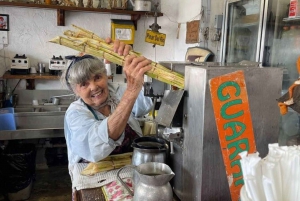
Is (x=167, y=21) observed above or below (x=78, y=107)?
above

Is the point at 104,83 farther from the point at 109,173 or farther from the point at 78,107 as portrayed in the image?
the point at 109,173

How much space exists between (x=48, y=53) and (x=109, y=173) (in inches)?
104

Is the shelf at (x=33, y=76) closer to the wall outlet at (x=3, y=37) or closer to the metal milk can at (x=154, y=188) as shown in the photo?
the wall outlet at (x=3, y=37)

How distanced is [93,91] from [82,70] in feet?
0.37

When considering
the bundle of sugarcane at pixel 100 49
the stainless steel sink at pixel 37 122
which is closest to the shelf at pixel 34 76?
the stainless steel sink at pixel 37 122

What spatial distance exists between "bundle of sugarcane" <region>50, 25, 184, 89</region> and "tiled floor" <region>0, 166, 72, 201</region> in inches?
90.1

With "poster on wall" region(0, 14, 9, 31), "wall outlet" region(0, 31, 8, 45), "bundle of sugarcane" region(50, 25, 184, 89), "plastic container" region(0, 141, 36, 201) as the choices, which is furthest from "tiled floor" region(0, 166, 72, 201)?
"bundle of sugarcane" region(50, 25, 184, 89)

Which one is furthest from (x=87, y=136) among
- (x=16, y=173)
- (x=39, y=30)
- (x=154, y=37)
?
(x=39, y=30)

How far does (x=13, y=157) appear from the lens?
2.77 metres

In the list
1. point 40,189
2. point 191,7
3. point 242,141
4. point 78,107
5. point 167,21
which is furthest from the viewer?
point 167,21

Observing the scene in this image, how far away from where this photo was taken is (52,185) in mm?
3129

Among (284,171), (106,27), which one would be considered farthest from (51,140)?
(284,171)

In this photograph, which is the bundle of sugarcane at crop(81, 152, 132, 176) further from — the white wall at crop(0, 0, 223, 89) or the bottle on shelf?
the bottle on shelf

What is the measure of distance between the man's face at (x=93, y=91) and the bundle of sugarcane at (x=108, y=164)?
285 mm
